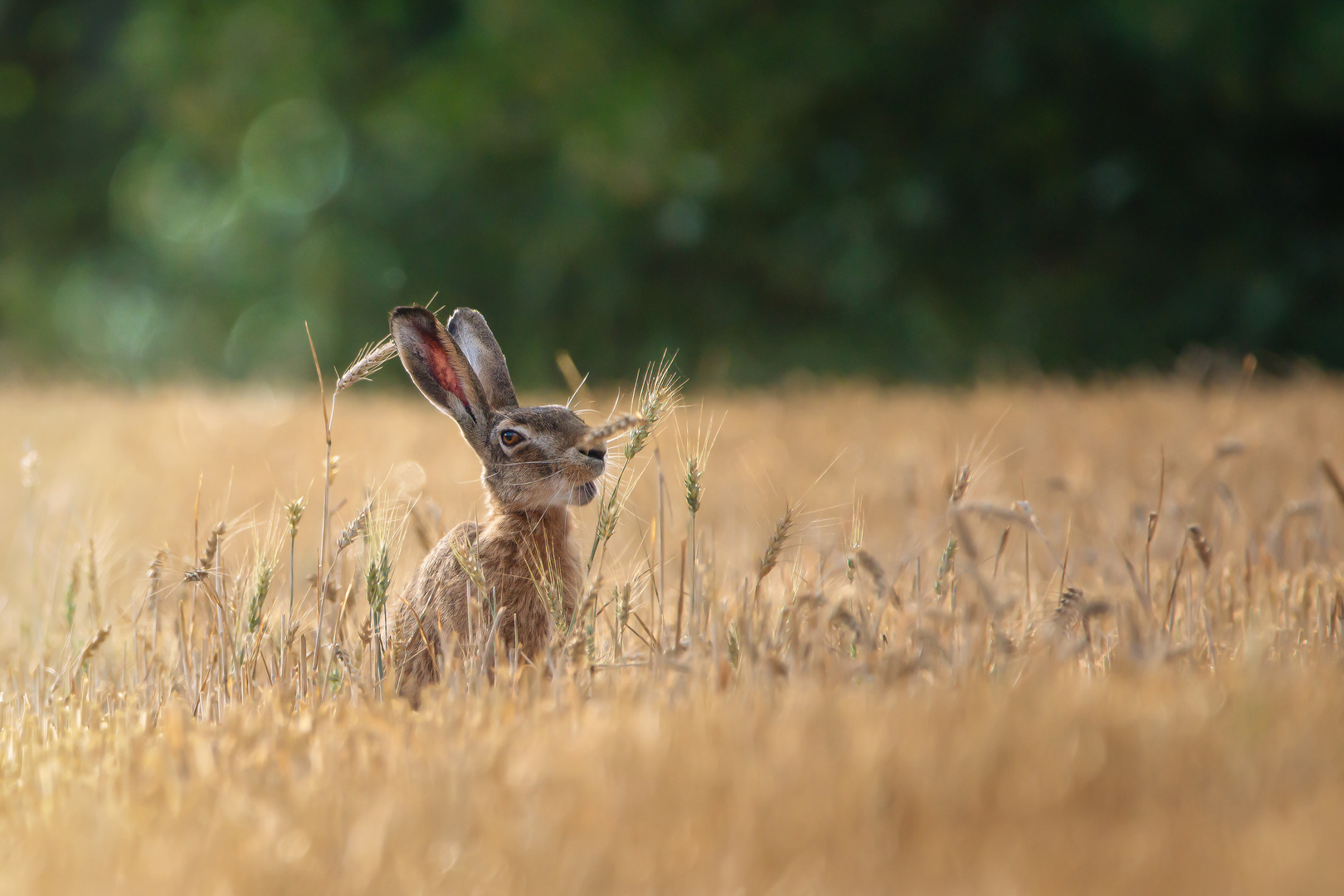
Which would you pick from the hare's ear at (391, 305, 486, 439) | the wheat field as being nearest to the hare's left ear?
the hare's ear at (391, 305, 486, 439)

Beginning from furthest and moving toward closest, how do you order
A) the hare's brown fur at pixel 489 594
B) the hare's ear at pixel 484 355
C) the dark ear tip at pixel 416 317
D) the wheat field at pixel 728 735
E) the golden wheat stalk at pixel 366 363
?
the hare's ear at pixel 484 355, the dark ear tip at pixel 416 317, the hare's brown fur at pixel 489 594, the golden wheat stalk at pixel 366 363, the wheat field at pixel 728 735

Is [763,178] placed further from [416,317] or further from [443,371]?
[416,317]

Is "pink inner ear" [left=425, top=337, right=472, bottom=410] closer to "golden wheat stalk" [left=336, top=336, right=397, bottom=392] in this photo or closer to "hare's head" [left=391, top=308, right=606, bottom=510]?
"hare's head" [left=391, top=308, right=606, bottom=510]

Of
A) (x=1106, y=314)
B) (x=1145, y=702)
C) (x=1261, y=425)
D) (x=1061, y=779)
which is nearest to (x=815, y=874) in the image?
(x=1061, y=779)

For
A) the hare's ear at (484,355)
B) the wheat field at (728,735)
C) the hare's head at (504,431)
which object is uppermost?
the hare's ear at (484,355)

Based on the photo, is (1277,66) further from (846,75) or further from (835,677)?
(835,677)

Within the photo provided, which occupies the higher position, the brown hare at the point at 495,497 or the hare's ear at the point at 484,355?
the hare's ear at the point at 484,355

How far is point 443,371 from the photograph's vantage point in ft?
11.2

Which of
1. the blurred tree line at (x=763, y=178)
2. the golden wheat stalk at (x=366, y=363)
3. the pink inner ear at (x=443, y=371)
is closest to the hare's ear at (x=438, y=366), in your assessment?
the pink inner ear at (x=443, y=371)

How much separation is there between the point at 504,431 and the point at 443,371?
0.78 feet

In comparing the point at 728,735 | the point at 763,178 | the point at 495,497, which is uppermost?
the point at 763,178

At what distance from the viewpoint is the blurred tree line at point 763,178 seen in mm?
13156

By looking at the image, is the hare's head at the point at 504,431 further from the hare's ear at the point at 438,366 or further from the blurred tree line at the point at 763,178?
the blurred tree line at the point at 763,178

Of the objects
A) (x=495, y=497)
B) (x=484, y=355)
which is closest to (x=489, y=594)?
(x=495, y=497)
